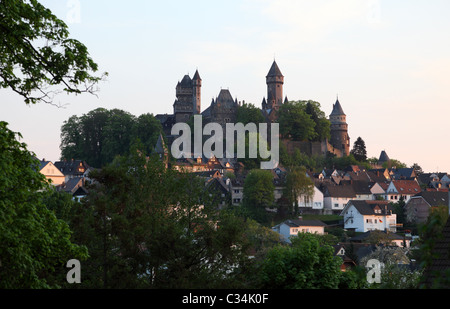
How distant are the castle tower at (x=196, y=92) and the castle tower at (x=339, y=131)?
26.4m

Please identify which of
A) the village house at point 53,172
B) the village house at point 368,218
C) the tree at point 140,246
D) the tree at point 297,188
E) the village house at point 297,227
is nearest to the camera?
the tree at point 140,246

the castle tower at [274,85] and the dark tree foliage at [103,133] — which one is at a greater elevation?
the castle tower at [274,85]

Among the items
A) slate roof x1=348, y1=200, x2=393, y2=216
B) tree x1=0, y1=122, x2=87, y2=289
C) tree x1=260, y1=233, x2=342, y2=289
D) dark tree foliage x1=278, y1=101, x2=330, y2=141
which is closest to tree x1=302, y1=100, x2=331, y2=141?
dark tree foliage x1=278, y1=101, x2=330, y2=141

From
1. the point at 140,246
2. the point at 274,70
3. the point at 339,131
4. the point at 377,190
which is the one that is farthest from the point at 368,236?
the point at 274,70

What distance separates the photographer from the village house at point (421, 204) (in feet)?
326

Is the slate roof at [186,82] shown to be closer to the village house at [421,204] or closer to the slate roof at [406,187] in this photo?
the slate roof at [406,187]

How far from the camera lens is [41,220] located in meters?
13.5

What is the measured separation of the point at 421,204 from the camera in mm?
100688

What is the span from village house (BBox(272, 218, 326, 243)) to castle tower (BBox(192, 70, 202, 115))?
6527cm

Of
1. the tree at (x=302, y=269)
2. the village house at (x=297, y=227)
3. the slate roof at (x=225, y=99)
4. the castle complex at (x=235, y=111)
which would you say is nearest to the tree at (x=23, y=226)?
the tree at (x=302, y=269)

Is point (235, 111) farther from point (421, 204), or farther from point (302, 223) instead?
point (302, 223)

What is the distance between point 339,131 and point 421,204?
45.5 m

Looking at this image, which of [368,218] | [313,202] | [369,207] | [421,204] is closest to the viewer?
[368,218]

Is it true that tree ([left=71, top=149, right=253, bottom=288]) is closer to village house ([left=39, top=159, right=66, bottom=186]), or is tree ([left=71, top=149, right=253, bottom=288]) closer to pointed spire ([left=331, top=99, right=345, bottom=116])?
village house ([left=39, top=159, right=66, bottom=186])
